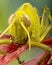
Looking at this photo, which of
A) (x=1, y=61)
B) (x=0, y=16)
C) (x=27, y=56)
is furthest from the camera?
(x=0, y=16)

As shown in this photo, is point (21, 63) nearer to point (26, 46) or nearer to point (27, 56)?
point (26, 46)

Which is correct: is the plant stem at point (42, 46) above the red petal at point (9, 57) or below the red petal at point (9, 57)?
above

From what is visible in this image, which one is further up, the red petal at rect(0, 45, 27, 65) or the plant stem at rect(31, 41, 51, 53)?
the plant stem at rect(31, 41, 51, 53)

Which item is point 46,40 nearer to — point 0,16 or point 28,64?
point 28,64

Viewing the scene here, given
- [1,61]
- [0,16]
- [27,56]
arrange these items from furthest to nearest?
1. [0,16]
2. [27,56]
3. [1,61]

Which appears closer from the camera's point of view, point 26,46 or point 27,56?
point 26,46

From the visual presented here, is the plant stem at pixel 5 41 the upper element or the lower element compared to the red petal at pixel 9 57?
upper

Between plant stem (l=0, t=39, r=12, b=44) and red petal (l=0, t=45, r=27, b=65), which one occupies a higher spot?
plant stem (l=0, t=39, r=12, b=44)

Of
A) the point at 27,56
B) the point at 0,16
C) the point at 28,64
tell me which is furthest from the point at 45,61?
the point at 0,16

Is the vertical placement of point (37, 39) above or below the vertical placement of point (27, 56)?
above

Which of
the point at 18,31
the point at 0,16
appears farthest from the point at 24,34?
the point at 0,16
